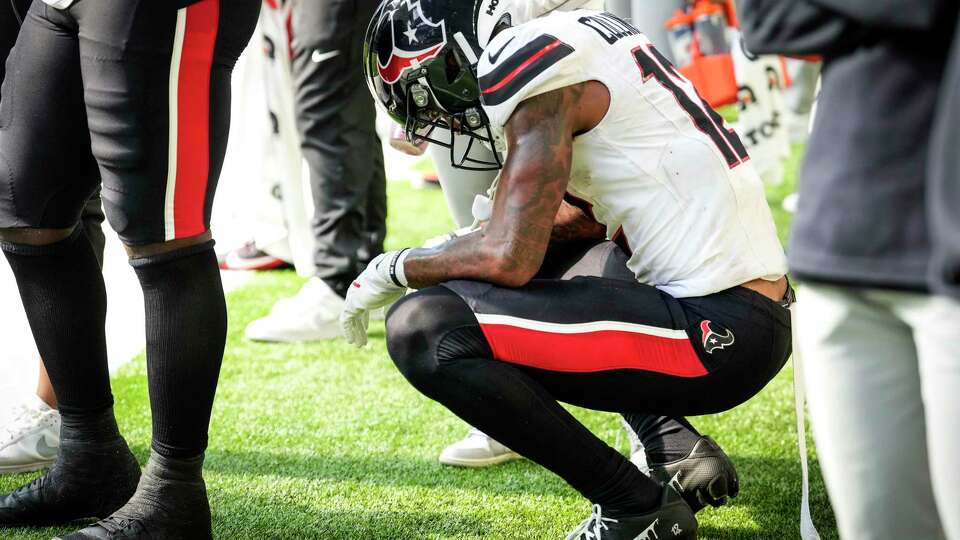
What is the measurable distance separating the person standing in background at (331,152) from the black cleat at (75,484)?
1620mm

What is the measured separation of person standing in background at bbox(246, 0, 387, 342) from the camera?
396 cm

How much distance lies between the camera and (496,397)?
210 cm

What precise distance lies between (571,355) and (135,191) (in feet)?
2.77

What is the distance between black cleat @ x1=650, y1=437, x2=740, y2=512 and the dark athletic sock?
0.32 meters

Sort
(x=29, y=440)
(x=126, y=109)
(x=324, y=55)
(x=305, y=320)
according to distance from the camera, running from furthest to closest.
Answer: (x=305, y=320), (x=324, y=55), (x=29, y=440), (x=126, y=109)

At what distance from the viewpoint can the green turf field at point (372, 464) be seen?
251 cm

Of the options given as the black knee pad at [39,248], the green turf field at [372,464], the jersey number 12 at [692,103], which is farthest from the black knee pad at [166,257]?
the jersey number 12 at [692,103]

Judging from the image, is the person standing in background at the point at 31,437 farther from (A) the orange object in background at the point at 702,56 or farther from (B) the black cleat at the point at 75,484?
(A) the orange object in background at the point at 702,56

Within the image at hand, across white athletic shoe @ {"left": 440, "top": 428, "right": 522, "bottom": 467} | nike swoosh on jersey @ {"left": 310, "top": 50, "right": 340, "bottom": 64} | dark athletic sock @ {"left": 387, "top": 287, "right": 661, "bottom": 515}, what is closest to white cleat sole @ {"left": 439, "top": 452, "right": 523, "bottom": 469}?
white athletic shoe @ {"left": 440, "top": 428, "right": 522, "bottom": 467}

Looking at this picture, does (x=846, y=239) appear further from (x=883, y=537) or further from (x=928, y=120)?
(x=883, y=537)

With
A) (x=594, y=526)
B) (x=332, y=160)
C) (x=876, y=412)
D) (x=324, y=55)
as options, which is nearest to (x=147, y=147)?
(x=594, y=526)

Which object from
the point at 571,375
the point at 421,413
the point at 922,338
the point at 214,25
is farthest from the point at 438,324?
the point at 421,413

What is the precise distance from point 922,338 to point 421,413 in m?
2.13

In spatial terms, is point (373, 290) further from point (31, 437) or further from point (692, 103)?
point (31, 437)
